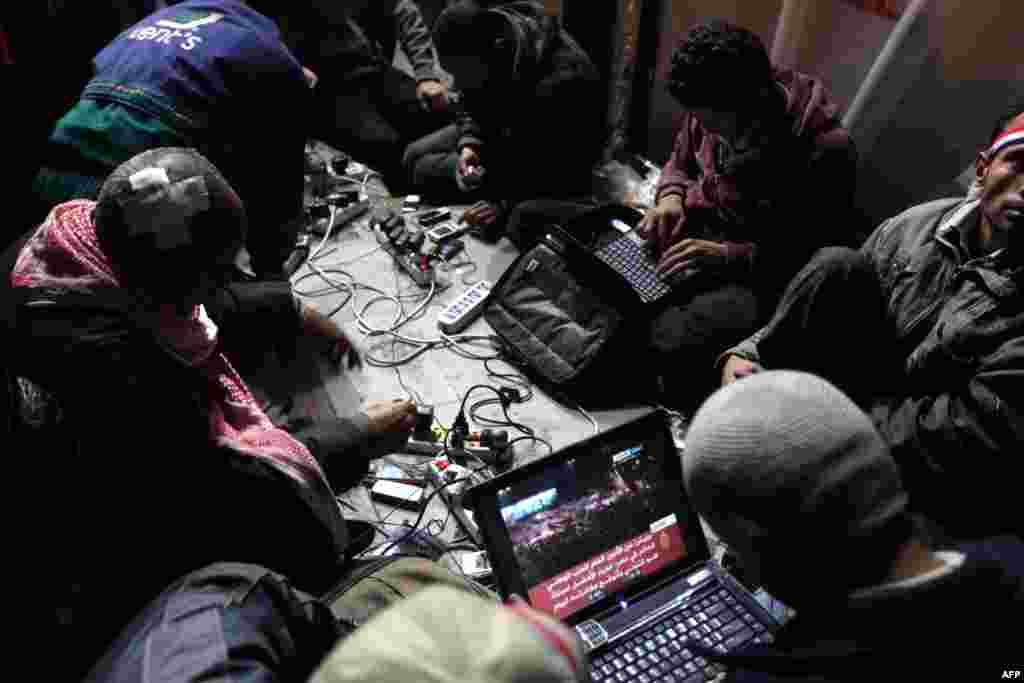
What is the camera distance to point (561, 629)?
2.69ft

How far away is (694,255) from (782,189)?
322 millimetres

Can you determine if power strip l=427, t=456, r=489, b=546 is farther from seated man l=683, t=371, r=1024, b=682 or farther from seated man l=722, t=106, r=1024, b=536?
seated man l=683, t=371, r=1024, b=682

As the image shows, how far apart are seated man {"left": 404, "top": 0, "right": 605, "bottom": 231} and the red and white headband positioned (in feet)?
4.84

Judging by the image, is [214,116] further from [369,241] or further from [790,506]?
[790,506]

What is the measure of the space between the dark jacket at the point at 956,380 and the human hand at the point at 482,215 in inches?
58.4

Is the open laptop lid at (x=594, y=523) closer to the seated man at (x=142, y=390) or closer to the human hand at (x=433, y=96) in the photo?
the seated man at (x=142, y=390)

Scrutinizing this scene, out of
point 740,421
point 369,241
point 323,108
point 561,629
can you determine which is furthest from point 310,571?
point 323,108

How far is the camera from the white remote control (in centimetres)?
246

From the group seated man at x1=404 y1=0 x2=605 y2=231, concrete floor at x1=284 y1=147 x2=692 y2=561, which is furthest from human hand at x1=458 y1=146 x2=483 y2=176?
concrete floor at x1=284 y1=147 x2=692 y2=561

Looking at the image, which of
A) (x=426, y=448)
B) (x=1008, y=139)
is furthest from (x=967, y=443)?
(x=426, y=448)

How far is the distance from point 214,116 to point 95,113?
0.28 m

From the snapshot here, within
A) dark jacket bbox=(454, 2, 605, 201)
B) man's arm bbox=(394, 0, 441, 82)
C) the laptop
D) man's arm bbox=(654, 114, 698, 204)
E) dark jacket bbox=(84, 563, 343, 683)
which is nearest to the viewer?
dark jacket bbox=(84, 563, 343, 683)

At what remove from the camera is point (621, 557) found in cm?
156

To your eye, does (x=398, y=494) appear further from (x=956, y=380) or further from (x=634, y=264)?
(x=956, y=380)
